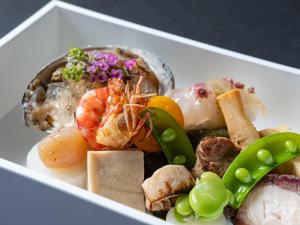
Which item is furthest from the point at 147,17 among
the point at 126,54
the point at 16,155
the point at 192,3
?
the point at 16,155

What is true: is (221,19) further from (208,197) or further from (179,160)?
(208,197)

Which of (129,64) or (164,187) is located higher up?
(129,64)

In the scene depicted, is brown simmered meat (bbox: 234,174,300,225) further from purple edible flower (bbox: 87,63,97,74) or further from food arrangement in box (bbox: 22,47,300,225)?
purple edible flower (bbox: 87,63,97,74)

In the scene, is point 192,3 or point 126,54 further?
point 192,3

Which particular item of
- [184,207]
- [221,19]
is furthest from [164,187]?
[221,19]

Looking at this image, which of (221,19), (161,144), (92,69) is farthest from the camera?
(221,19)

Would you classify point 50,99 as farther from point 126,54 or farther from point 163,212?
point 163,212

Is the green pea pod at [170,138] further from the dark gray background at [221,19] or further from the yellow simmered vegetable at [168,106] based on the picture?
the dark gray background at [221,19]
